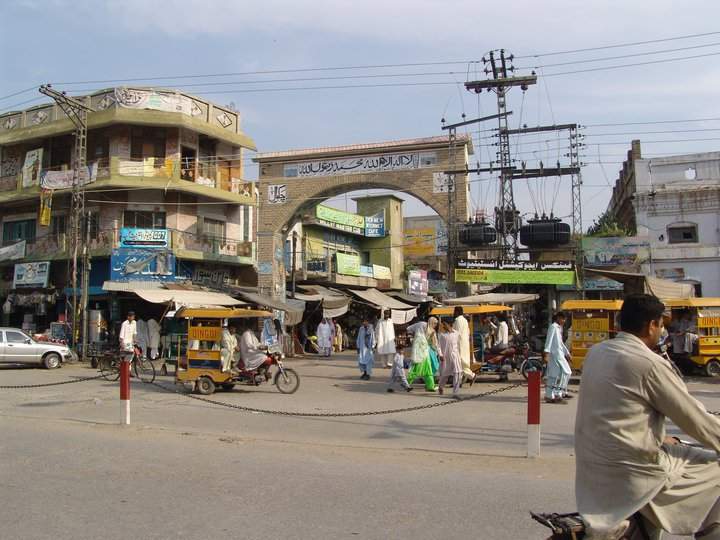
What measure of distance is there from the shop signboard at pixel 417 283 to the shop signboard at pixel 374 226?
10.3 m

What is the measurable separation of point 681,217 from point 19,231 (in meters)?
29.7

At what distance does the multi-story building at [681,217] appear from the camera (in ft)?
88.3

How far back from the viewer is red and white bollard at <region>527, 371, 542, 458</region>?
7426 mm

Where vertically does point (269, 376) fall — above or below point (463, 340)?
below

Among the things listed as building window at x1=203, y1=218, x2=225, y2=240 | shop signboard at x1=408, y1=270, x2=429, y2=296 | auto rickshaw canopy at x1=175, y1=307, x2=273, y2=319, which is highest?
building window at x1=203, y1=218, x2=225, y2=240

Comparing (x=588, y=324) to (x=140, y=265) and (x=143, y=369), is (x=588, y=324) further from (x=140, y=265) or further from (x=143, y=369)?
(x=140, y=265)

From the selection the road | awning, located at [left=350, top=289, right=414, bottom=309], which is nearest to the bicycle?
the road

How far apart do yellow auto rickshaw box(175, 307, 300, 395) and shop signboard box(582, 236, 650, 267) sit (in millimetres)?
16812

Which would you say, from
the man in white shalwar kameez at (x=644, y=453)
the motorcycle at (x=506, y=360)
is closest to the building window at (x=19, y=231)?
the motorcycle at (x=506, y=360)

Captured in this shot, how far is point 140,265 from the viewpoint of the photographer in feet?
85.0

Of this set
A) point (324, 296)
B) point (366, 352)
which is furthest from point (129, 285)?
point (366, 352)

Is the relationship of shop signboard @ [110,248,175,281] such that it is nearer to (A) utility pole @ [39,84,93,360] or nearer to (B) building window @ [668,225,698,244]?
(A) utility pole @ [39,84,93,360]

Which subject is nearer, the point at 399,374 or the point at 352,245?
the point at 399,374

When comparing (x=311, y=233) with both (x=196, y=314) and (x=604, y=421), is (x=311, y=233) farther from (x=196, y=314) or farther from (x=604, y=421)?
(x=604, y=421)
